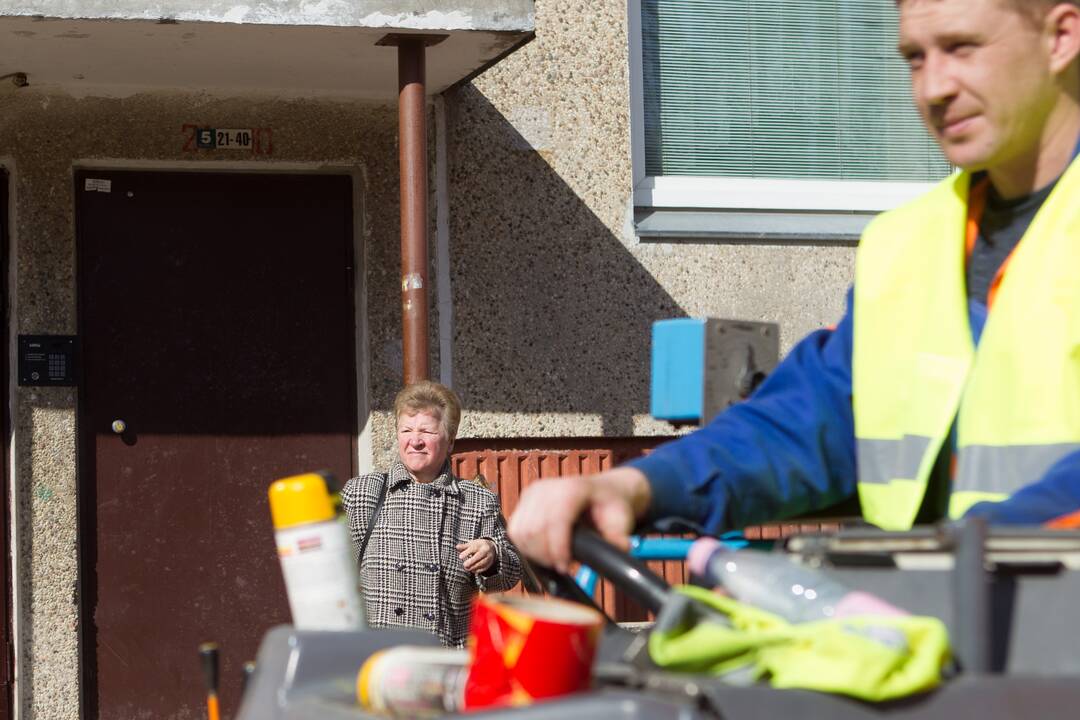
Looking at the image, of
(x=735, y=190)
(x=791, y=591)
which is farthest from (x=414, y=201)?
(x=791, y=591)

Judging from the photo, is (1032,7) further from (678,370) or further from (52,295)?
(52,295)

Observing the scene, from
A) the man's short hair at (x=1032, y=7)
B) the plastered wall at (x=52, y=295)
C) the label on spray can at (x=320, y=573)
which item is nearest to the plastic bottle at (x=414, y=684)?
the label on spray can at (x=320, y=573)

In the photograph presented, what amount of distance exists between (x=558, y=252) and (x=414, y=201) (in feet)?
3.70

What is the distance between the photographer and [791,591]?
5.93ft

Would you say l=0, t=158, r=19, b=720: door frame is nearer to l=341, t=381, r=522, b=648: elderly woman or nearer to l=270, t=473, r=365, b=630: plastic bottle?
l=341, t=381, r=522, b=648: elderly woman

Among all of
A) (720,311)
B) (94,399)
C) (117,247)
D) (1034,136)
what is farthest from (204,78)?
(1034,136)

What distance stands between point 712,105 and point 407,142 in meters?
2.03

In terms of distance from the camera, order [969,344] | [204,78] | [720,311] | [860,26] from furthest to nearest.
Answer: [860,26], [720,311], [204,78], [969,344]

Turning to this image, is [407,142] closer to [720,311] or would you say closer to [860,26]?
[720,311]

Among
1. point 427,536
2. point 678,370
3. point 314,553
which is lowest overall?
point 427,536

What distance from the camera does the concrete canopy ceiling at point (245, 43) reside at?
606 centimetres

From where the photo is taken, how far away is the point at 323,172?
24.8ft

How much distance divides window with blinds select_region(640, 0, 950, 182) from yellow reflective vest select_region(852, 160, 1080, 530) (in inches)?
210

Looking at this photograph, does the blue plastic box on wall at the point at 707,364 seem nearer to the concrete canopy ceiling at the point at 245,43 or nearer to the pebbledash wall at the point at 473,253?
the concrete canopy ceiling at the point at 245,43
